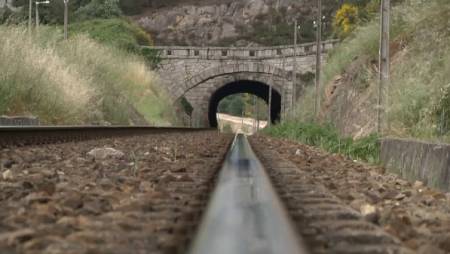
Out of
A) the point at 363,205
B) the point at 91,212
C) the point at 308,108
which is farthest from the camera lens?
the point at 308,108

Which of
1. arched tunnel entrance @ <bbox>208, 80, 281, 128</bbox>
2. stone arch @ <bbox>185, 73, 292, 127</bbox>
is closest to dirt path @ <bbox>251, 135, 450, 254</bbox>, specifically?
stone arch @ <bbox>185, 73, 292, 127</bbox>

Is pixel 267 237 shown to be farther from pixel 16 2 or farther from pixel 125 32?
pixel 16 2

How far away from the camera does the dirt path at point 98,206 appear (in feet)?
7.87

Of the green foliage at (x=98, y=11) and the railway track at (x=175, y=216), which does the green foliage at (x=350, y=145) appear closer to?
the railway track at (x=175, y=216)

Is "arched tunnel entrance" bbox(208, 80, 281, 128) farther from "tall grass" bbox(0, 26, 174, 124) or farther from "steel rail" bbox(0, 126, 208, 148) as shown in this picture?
"steel rail" bbox(0, 126, 208, 148)

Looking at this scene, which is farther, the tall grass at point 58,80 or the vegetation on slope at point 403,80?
the tall grass at point 58,80

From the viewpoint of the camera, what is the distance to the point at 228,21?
303ft

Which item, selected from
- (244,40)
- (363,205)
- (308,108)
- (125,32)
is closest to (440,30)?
(363,205)

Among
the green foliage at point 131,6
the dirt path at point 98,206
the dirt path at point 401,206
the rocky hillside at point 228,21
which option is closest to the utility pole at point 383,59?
the dirt path at point 401,206

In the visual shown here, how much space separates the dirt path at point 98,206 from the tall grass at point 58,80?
9008 mm

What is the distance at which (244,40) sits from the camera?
87812 millimetres

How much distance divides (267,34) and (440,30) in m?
76.4

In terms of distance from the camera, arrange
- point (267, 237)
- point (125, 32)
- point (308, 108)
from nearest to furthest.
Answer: point (267, 237) → point (308, 108) → point (125, 32)

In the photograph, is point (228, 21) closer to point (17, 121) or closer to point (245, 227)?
point (17, 121)
